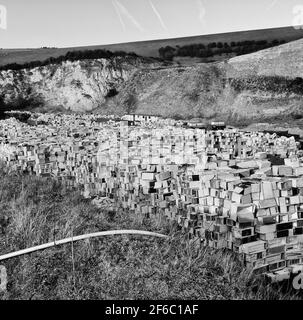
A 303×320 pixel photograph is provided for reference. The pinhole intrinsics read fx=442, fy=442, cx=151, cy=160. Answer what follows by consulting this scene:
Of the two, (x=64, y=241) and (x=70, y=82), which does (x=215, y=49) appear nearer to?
(x=70, y=82)

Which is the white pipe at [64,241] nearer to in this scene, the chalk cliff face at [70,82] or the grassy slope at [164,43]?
the chalk cliff face at [70,82]

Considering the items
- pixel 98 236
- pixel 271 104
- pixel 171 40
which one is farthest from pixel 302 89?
pixel 171 40

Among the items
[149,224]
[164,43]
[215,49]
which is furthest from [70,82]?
[149,224]

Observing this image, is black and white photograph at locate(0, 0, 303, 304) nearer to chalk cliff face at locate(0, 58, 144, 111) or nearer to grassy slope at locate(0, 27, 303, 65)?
chalk cliff face at locate(0, 58, 144, 111)

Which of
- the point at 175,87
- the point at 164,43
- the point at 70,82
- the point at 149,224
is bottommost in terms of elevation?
the point at 149,224

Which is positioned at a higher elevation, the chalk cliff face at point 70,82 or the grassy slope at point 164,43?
the grassy slope at point 164,43

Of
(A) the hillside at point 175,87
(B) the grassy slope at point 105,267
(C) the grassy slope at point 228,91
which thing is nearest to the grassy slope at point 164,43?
(A) the hillside at point 175,87
